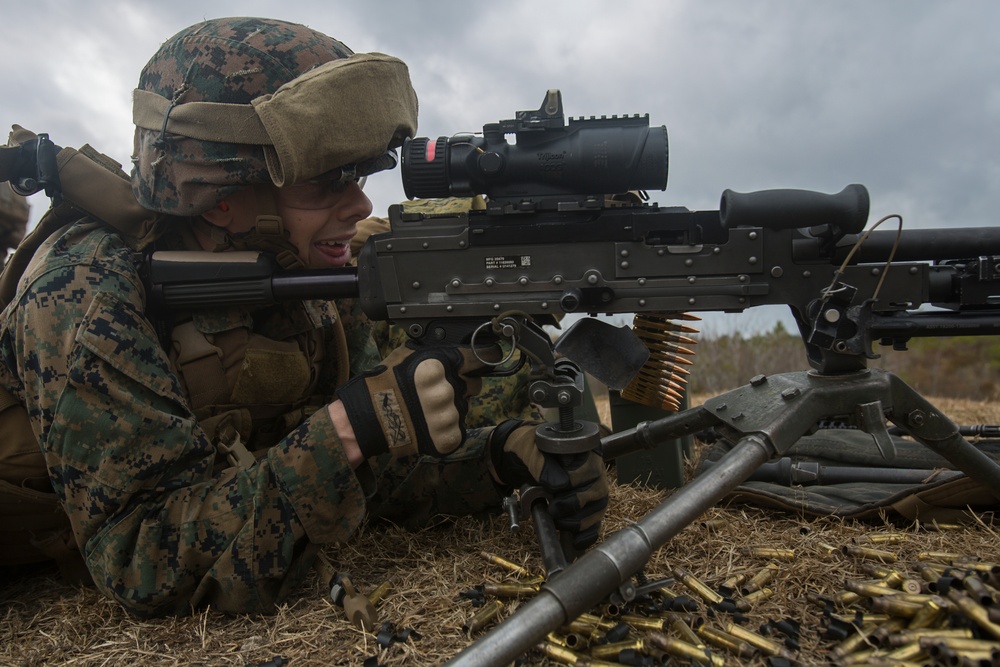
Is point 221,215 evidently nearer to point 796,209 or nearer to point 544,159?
point 544,159

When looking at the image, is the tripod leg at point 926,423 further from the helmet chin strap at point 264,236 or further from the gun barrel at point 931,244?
the helmet chin strap at point 264,236

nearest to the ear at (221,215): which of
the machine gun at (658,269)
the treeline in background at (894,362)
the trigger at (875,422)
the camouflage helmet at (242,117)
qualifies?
the camouflage helmet at (242,117)

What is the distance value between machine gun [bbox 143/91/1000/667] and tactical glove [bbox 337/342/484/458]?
0.50 ft

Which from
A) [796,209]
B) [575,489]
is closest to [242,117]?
[575,489]

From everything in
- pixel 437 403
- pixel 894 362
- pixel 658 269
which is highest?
pixel 658 269

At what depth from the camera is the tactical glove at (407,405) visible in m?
2.48

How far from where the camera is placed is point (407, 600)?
2.58 meters

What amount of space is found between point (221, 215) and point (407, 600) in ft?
5.67

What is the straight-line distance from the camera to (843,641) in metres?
2.11

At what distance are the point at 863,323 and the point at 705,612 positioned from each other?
1.10m

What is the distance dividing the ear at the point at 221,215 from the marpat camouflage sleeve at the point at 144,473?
20.3 inches

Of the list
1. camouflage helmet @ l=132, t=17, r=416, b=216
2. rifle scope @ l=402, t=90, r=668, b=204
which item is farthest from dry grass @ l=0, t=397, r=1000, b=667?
camouflage helmet @ l=132, t=17, r=416, b=216

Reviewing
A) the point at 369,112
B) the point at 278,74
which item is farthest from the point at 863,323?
the point at 278,74

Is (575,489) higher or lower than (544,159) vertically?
lower
